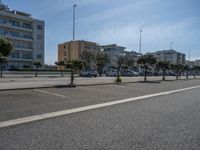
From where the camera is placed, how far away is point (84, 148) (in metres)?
5.15

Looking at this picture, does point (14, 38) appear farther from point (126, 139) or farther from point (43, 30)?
point (126, 139)

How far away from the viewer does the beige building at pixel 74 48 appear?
96.8 m

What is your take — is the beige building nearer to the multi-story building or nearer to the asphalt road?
the multi-story building

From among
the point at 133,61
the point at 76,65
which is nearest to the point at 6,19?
the point at 76,65

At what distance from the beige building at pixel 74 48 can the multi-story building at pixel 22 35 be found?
22.1m

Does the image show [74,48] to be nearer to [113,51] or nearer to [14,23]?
[113,51]

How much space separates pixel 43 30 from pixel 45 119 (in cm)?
6731

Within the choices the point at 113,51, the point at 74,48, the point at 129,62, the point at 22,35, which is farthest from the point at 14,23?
the point at 113,51

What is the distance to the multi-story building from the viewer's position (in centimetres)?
6381

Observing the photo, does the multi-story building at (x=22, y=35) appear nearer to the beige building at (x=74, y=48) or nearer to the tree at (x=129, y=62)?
the beige building at (x=74, y=48)

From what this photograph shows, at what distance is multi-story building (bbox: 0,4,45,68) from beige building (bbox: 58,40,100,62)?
22109mm

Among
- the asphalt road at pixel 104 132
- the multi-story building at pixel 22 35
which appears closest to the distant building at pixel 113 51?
the multi-story building at pixel 22 35

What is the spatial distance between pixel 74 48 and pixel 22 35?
105 ft

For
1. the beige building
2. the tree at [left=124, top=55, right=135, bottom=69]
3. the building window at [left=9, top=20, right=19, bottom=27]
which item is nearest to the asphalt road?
the building window at [left=9, top=20, right=19, bottom=27]
